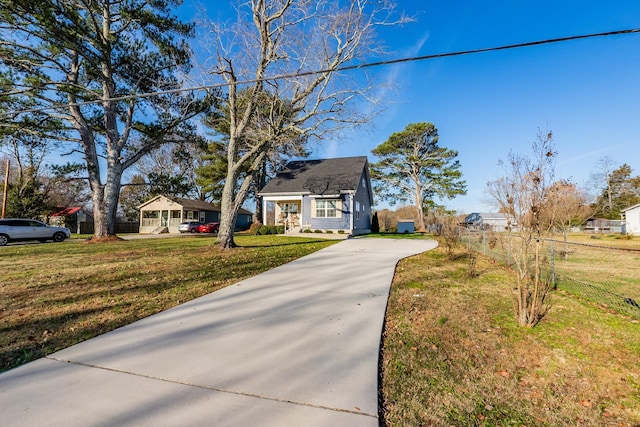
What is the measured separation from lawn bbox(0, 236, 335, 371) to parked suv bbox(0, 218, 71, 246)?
26.2 feet

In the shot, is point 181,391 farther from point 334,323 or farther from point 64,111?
point 64,111

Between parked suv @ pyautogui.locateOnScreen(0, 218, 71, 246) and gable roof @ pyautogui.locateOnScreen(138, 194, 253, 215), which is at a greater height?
gable roof @ pyautogui.locateOnScreen(138, 194, 253, 215)

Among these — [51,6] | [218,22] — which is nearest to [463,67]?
[218,22]

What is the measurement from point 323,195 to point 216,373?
16551 mm

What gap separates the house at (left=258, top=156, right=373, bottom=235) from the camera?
60.8 feet

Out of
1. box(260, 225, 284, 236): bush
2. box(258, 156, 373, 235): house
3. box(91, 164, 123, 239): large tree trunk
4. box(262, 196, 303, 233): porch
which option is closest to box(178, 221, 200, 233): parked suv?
box(262, 196, 303, 233): porch

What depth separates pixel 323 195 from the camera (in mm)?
18734

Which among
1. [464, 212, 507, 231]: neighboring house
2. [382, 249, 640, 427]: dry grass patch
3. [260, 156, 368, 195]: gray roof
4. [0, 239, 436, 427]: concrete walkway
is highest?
[260, 156, 368, 195]: gray roof

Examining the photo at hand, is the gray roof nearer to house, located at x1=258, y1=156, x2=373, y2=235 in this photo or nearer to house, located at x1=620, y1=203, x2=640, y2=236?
house, located at x1=258, y1=156, x2=373, y2=235

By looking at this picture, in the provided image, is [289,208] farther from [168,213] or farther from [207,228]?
[168,213]

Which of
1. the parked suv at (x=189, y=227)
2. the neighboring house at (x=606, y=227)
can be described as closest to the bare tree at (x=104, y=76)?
the parked suv at (x=189, y=227)

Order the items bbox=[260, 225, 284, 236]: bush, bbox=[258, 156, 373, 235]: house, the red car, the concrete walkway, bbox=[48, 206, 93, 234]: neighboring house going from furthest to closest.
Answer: bbox=[48, 206, 93, 234]: neighboring house
the red car
bbox=[260, 225, 284, 236]: bush
bbox=[258, 156, 373, 235]: house
the concrete walkway

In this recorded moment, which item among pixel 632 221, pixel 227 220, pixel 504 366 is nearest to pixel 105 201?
pixel 227 220

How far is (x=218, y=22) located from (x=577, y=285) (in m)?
13.2
